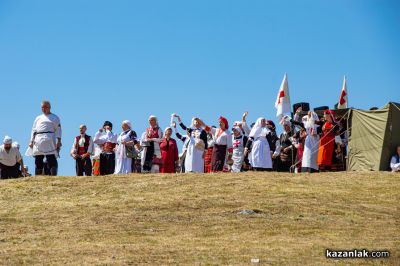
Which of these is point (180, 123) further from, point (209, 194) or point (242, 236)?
point (242, 236)

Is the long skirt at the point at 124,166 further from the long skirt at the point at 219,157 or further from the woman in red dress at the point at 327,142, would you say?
the woman in red dress at the point at 327,142

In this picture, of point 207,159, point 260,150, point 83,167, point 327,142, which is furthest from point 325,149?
point 83,167

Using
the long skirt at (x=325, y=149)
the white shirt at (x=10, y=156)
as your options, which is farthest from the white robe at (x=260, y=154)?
the white shirt at (x=10, y=156)

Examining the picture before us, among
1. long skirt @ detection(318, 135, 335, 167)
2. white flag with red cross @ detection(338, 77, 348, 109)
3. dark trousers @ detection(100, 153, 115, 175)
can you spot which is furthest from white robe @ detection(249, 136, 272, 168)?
white flag with red cross @ detection(338, 77, 348, 109)

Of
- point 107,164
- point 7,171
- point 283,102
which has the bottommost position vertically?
point 7,171

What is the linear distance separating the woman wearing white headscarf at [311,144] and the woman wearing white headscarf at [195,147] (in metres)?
2.81

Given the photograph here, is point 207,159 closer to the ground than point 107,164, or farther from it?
farther from it

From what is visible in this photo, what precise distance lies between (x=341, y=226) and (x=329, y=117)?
33.2 ft

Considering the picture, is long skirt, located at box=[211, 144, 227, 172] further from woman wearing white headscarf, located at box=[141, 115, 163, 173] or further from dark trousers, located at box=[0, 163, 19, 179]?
dark trousers, located at box=[0, 163, 19, 179]

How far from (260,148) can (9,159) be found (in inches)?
271

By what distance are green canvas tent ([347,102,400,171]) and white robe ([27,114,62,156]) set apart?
8.57 meters

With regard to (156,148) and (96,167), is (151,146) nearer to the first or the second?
(156,148)

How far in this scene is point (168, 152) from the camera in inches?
1099

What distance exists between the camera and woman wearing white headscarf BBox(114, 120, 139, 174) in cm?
2795
